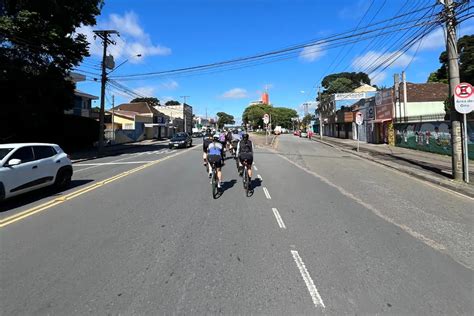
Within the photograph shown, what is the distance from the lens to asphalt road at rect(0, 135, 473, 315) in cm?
414

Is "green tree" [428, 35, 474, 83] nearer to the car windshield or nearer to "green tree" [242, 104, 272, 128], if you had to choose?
the car windshield

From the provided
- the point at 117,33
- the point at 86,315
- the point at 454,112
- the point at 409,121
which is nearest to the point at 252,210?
the point at 86,315

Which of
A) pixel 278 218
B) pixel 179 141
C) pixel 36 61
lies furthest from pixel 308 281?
pixel 179 141

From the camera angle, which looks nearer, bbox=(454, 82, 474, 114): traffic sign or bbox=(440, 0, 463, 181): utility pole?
bbox=(454, 82, 474, 114): traffic sign

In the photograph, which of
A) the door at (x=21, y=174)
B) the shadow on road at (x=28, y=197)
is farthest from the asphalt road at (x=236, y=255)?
the door at (x=21, y=174)

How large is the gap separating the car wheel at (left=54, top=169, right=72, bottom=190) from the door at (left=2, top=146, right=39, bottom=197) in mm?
1324

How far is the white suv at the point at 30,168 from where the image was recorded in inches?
373

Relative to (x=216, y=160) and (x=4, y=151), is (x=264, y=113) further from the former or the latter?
(x=4, y=151)

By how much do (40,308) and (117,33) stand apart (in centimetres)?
3374

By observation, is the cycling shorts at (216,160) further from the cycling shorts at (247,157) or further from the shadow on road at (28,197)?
the shadow on road at (28,197)

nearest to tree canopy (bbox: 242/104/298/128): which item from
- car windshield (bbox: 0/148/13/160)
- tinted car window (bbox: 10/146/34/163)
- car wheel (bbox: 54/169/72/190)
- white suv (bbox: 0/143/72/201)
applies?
car wheel (bbox: 54/169/72/190)

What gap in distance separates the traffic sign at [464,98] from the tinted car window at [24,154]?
43.6 ft

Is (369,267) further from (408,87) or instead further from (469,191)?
(408,87)

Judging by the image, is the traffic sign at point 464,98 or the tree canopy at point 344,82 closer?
the traffic sign at point 464,98
